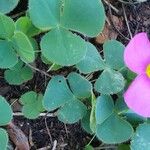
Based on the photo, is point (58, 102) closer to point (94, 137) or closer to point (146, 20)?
point (94, 137)

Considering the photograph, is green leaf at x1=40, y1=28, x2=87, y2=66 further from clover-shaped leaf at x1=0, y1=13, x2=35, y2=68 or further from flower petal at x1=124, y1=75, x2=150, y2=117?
flower petal at x1=124, y1=75, x2=150, y2=117

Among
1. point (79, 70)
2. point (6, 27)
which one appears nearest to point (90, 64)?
point (79, 70)

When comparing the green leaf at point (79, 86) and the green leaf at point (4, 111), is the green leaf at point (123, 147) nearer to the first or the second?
the green leaf at point (79, 86)

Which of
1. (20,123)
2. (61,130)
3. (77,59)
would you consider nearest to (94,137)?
(61,130)

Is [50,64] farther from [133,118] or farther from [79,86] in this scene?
[133,118]

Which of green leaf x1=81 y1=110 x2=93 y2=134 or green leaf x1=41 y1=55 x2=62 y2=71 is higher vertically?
green leaf x1=41 y1=55 x2=62 y2=71

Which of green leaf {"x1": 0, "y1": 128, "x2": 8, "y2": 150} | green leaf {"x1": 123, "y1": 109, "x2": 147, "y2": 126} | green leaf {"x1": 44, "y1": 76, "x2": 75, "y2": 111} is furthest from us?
green leaf {"x1": 123, "y1": 109, "x2": 147, "y2": 126}

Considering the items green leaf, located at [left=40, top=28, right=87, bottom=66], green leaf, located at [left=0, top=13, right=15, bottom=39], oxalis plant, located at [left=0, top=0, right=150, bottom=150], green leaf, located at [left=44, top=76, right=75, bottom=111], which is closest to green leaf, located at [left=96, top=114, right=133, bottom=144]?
oxalis plant, located at [left=0, top=0, right=150, bottom=150]

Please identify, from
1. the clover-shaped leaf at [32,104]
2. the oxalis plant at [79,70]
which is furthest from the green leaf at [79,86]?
the clover-shaped leaf at [32,104]
